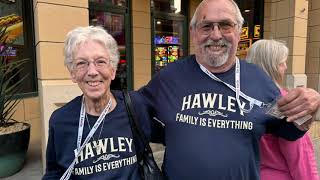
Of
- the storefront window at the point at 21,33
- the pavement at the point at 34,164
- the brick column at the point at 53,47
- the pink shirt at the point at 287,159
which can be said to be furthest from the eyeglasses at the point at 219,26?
the storefront window at the point at 21,33

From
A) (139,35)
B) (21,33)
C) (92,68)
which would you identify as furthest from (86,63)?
(139,35)

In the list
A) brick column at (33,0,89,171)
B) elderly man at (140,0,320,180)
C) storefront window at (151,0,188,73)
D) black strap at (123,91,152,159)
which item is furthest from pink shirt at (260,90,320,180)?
storefront window at (151,0,188,73)

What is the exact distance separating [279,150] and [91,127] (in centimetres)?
114

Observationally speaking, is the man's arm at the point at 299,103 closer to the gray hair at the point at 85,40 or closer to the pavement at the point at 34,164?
the gray hair at the point at 85,40

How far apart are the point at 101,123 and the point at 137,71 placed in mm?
5568

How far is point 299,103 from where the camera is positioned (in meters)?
1.42

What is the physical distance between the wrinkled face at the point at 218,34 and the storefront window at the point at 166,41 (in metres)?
5.91

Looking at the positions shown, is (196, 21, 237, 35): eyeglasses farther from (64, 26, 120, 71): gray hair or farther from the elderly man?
(64, 26, 120, 71): gray hair

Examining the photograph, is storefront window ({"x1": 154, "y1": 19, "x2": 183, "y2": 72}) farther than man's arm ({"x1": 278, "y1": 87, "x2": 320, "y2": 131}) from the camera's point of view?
Yes

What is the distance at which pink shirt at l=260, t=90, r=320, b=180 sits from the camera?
1793mm

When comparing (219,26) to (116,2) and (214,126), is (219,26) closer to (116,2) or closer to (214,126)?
(214,126)

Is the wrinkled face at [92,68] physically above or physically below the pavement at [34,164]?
above

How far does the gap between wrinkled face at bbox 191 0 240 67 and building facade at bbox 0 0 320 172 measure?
6.81 ft

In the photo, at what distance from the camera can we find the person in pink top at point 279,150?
180cm
